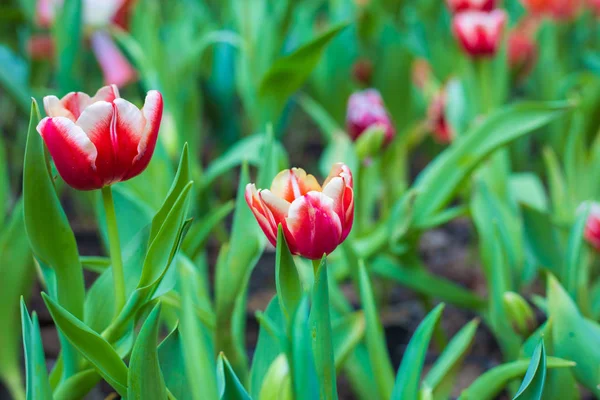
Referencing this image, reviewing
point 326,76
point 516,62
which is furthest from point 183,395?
point 516,62

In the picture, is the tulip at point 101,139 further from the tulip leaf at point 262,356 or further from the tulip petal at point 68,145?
the tulip leaf at point 262,356

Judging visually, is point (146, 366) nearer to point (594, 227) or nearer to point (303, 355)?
point (303, 355)

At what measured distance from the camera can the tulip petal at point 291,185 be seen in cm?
52

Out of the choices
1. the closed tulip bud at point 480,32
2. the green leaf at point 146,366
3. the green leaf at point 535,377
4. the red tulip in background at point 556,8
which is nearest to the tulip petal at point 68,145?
the green leaf at point 146,366

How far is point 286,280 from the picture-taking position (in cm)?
53

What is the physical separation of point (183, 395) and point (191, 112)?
728mm

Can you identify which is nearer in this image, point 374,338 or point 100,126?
point 100,126

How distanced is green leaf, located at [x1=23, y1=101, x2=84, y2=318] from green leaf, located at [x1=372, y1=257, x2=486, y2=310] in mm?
476

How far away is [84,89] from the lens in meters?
1.35

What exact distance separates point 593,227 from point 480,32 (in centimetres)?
34

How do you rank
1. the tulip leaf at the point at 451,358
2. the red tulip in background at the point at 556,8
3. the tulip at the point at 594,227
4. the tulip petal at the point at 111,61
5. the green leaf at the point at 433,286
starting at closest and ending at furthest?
1. the tulip leaf at the point at 451,358
2. the tulip at the point at 594,227
3. the green leaf at the point at 433,286
4. the tulip petal at the point at 111,61
5. the red tulip in background at the point at 556,8

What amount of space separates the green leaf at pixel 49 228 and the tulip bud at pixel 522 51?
3.44ft

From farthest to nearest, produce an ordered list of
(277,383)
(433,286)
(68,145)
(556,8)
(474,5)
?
1. (556,8)
2. (474,5)
3. (433,286)
4. (277,383)
5. (68,145)

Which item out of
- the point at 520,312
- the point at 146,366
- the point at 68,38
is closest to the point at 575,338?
the point at 520,312
